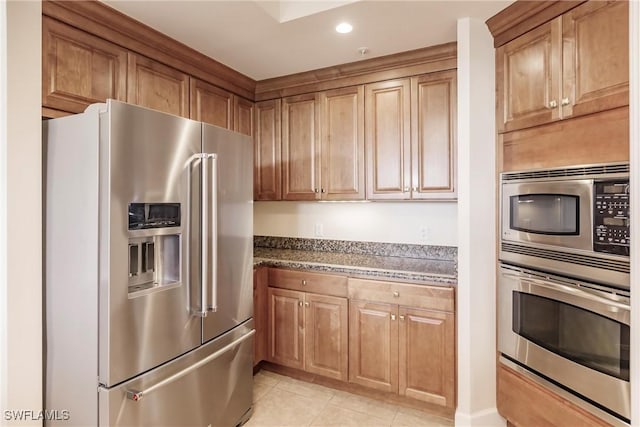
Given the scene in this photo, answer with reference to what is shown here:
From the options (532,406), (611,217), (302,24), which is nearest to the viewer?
(611,217)

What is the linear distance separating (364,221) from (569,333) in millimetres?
1674

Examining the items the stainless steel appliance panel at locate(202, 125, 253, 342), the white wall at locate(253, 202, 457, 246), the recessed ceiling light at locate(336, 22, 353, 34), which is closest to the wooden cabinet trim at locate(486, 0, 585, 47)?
the recessed ceiling light at locate(336, 22, 353, 34)

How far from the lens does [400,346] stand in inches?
88.3

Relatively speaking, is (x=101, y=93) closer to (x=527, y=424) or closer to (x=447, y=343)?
(x=447, y=343)

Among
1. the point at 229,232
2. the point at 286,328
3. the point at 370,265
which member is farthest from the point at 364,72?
the point at 286,328

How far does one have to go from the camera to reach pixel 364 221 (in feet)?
9.90

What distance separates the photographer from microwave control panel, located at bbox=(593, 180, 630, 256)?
140 cm

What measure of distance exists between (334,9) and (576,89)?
4.19ft

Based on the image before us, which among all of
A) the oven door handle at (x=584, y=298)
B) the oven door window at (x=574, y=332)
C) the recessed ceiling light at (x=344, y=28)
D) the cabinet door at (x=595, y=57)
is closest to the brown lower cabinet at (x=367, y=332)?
the oven door window at (x=574, y=332)

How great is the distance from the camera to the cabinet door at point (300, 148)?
2842mm

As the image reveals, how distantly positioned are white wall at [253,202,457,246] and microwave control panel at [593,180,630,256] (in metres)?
1.19

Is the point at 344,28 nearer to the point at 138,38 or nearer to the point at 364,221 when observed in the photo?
the point at 138,38

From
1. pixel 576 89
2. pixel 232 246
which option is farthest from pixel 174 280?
pixel 576 89

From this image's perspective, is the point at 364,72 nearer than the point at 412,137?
No
